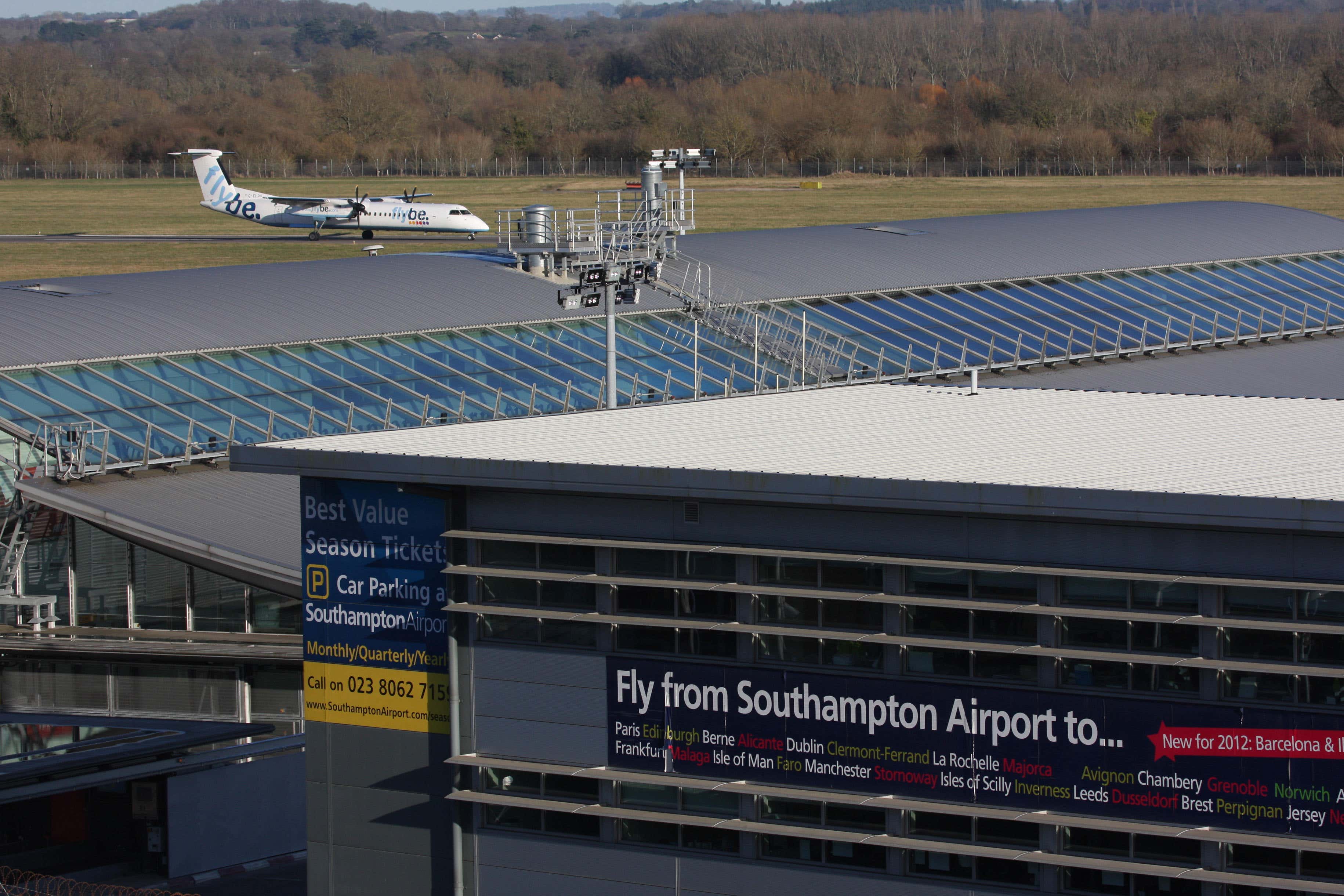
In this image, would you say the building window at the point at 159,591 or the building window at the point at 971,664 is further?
the building window at the point at 159,591

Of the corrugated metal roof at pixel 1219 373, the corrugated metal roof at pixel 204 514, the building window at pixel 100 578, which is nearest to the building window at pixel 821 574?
the corrugated metal roof at pixel 204 514

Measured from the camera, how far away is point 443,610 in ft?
73.7

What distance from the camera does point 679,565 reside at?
70.1ft

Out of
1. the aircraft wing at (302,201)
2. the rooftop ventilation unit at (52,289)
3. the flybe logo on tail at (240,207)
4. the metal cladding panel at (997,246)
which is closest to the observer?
the rooftop ventilation unit at (52,289)

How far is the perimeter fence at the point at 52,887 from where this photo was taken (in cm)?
2731

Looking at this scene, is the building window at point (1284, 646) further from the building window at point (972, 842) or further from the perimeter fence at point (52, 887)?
the perimeter fence at point (52, 887)

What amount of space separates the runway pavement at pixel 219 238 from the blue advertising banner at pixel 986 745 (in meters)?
86.6

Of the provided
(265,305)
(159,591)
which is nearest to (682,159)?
(265,305)

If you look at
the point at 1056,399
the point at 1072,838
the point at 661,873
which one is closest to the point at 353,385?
the point at 1056,399

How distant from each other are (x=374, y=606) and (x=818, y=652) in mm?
6166

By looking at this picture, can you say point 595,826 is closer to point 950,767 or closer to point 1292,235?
point 950,767

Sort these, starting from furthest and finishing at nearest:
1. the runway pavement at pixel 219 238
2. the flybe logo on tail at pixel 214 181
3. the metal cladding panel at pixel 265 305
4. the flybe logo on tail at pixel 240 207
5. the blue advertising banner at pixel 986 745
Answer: the flybe logo on tail at pixel 240 207
the flybe logo on tail at pixel 214 181
the runway pavement at pixel 219 238
the metal cladding panel at pixel 265 305
the blue advertising banner at pixel 986 745

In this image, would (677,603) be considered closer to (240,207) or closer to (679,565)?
(679,565)

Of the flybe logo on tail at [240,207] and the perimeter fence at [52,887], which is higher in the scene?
the flybe logo on tail at [240,207]
